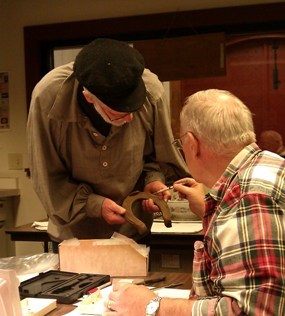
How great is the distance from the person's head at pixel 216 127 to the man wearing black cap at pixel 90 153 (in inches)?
19.2

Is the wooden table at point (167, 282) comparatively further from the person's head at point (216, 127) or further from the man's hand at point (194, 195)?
the person's head at point (216, 127)

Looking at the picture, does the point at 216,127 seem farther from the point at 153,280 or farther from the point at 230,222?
the point at 153,280

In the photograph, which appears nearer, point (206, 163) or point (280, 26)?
point (206, 163)

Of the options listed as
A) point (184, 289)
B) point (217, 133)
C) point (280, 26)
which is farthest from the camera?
point (280, 26)

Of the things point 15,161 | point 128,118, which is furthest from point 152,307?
point 15,161

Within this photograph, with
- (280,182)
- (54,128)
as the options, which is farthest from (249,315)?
(54,128)

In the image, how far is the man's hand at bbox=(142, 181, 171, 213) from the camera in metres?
1.83

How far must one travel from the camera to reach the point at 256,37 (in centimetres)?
376

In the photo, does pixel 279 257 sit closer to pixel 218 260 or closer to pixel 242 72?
pixel 218 260

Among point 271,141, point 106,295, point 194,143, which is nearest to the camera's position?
point 194,143

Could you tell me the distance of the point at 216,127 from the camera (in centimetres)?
118

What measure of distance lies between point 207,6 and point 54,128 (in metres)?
2.34

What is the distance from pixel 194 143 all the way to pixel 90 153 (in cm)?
68

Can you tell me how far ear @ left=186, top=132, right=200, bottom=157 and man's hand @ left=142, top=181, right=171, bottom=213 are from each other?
0.59 m
